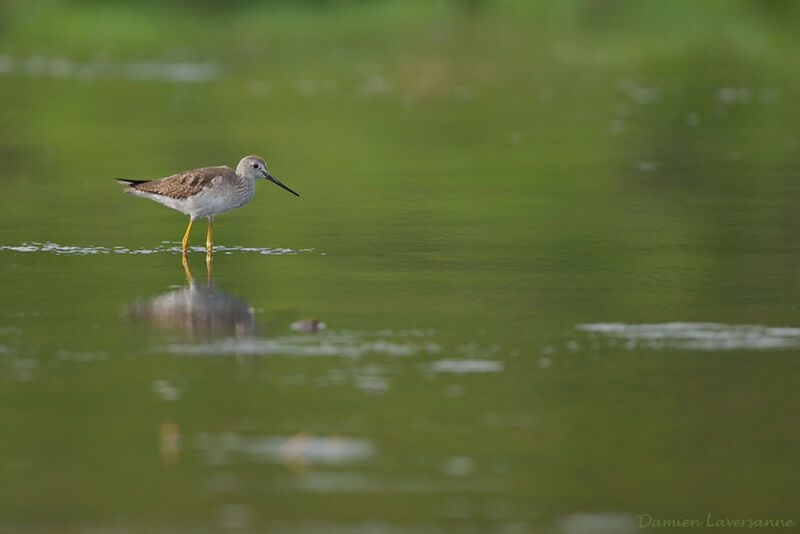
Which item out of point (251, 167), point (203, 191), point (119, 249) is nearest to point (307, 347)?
point (203, 191)

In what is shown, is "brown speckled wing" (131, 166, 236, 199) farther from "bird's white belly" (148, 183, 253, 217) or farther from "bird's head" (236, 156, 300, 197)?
"bird's head" (236, 156, 300, 197)

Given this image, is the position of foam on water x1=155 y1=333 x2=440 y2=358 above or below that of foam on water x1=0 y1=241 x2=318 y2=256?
below

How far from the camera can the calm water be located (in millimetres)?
6738

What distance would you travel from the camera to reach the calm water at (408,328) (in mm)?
6738

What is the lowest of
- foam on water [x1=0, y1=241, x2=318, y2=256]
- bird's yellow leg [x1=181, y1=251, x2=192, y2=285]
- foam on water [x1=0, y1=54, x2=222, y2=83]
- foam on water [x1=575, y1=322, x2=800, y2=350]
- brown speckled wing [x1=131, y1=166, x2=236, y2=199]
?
foam on water [x1=575, y1=322, x2=800, y2=350]

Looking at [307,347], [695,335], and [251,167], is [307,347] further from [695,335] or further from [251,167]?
[251,167]

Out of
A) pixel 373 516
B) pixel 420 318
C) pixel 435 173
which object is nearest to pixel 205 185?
pixel 420 318

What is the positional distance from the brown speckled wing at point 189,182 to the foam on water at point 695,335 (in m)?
3.94

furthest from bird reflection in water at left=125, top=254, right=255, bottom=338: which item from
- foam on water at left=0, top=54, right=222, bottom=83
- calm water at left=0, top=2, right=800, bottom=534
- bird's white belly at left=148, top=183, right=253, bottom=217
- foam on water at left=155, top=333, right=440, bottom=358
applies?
foam on water at left=0, top=54, right=222, bottom=83

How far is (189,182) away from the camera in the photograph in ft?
41.4

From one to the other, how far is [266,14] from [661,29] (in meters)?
10.4

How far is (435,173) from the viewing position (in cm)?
1764

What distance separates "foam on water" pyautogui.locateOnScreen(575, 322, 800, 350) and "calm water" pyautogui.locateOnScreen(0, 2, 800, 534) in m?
0.03

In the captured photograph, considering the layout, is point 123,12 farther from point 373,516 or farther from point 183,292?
point 373,516
